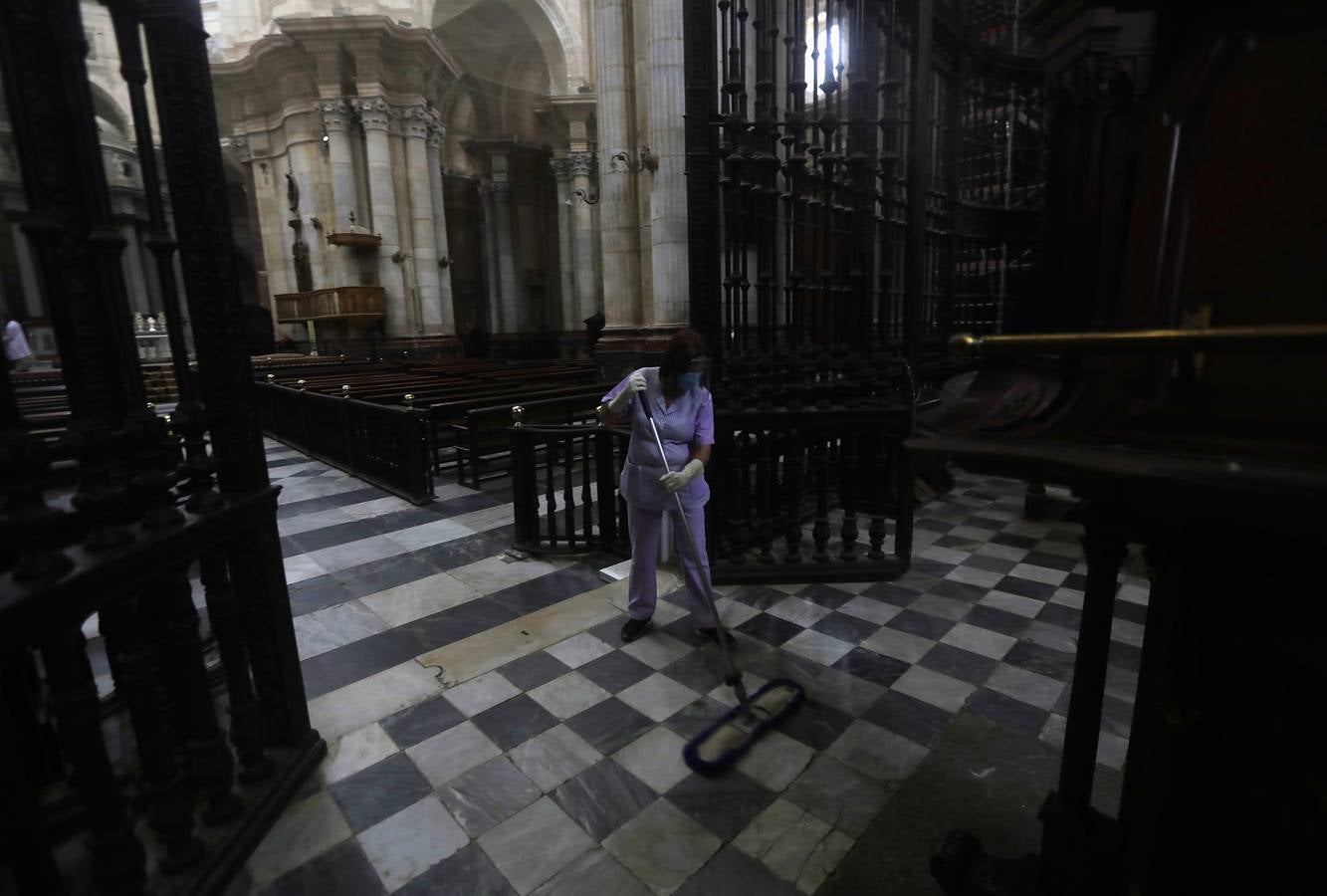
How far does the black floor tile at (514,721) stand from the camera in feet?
9.53

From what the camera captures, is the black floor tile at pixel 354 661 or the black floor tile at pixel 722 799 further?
the black floor tile at pixel 354 661

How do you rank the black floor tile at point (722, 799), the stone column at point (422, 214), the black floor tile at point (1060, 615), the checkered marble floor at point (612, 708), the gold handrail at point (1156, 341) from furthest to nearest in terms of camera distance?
the stone column at point (422, 214), the black floor tile at point (1060, 615), the black floor tile at point (722, 799), the checkered marble floor at point (612, 708), the gold handrail at point (1156, 341)

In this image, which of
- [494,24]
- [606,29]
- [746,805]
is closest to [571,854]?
[746,805]

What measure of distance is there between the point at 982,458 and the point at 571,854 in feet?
6.47

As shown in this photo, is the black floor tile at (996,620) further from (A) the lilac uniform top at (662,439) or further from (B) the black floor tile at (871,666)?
(A) the lilac uniform top at (662,439)

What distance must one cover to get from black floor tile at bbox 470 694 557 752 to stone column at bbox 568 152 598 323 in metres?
18.2

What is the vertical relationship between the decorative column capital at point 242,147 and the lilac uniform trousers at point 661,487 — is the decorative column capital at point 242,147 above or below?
above

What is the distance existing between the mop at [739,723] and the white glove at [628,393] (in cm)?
119

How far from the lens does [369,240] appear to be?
57.6ft

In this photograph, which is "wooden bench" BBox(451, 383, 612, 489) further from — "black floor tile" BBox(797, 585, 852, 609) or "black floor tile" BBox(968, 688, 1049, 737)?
"black floor tile" BBox(968, 688, 1049, 737)

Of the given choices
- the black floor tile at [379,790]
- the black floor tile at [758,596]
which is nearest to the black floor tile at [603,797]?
the black floor tile at [379,790]

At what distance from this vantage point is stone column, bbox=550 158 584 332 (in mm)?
22219

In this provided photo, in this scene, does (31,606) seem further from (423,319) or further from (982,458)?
(423,319)

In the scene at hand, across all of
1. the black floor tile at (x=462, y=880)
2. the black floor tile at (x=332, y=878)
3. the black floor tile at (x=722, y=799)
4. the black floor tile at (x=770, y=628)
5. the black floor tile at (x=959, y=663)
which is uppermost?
the black floor tile at (x=332, y=878)
